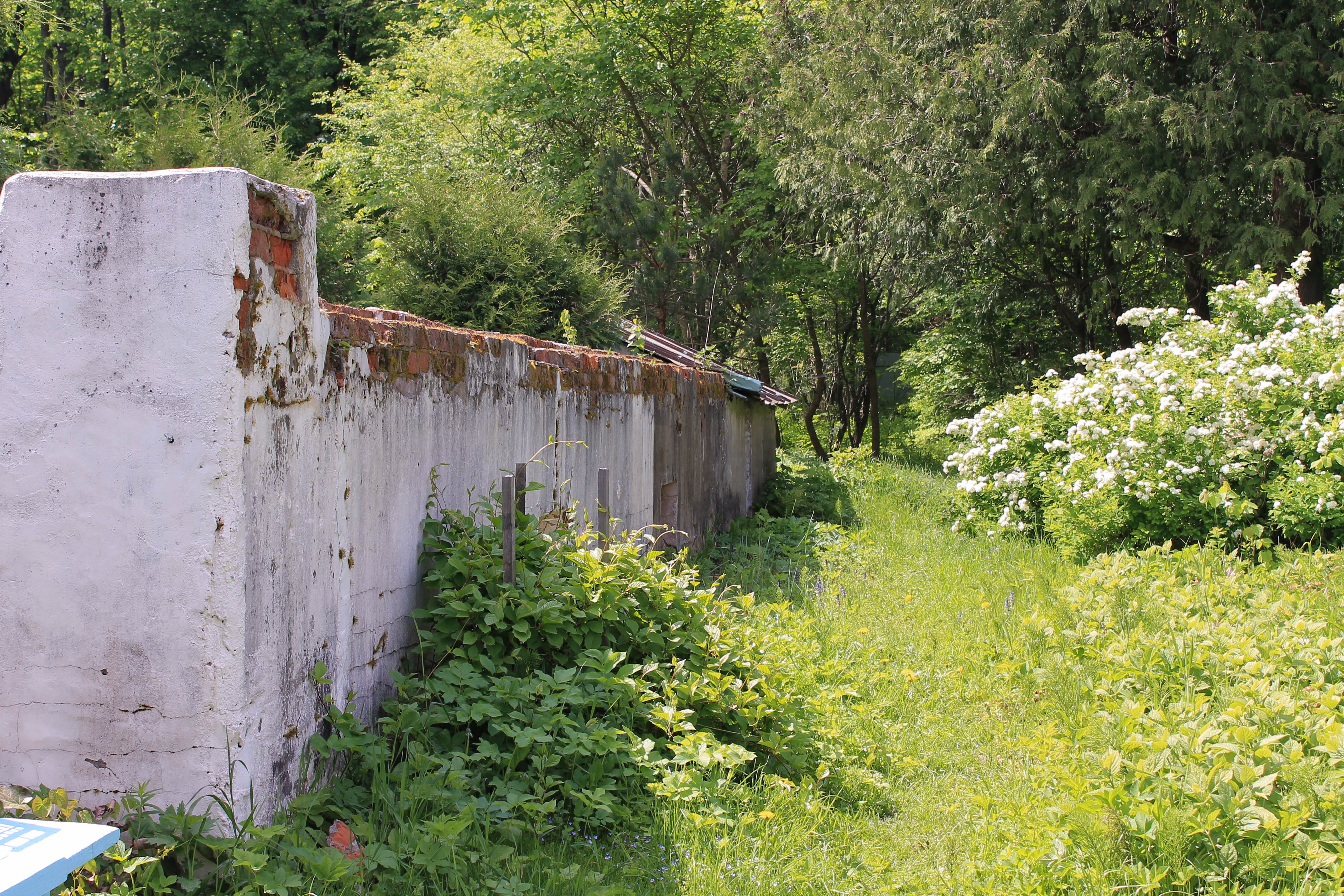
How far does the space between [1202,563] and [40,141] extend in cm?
1928

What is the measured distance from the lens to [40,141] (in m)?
16.6

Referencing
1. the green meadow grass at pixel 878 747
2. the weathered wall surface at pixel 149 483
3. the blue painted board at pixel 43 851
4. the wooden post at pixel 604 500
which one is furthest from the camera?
the wooden post at pixel 604 500

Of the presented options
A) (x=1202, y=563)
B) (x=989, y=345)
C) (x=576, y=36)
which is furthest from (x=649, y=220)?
(x=1202, y=563)

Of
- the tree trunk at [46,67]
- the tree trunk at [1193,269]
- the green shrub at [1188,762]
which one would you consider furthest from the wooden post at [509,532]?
the tree trunk at [46,67]

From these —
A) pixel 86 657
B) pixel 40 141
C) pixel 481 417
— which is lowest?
pixel 86 657

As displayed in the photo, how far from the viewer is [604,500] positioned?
593 cm

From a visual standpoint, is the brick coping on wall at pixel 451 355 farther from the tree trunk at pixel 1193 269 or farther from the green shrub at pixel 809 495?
the tree trunk at pixel 1193 269

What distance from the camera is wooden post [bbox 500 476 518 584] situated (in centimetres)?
381

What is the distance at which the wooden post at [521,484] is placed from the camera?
165 inches

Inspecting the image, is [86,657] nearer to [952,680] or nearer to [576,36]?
[952,680]

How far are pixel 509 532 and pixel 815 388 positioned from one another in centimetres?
1870

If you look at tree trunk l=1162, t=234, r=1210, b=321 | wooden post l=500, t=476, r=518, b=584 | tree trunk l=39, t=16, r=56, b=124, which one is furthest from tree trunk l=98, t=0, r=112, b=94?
wooden post l=500, t=476, r=518, b=584

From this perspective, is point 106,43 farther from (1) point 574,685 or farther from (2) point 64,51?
(1) point 574,685

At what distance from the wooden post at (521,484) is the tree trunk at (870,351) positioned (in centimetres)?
1498
